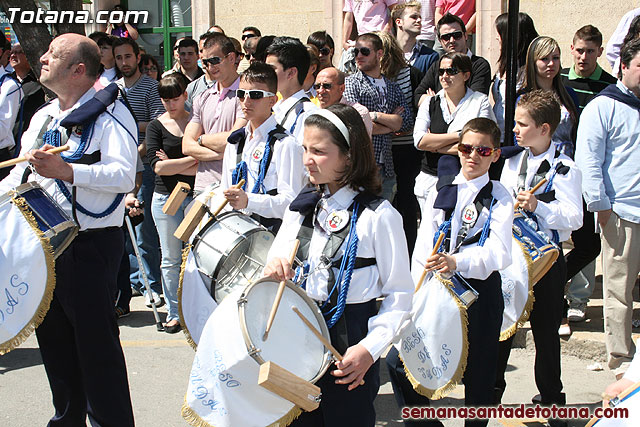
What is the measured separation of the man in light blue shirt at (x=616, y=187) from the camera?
554 cm

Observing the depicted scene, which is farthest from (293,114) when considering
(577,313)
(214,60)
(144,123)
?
(577,313)

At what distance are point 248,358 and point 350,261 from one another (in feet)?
2.03

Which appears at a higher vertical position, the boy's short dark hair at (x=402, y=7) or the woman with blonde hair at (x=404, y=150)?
the boy's short dark hair at (x=402, y=7)

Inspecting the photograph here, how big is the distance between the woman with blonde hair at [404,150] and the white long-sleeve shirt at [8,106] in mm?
3512

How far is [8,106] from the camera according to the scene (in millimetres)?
7285

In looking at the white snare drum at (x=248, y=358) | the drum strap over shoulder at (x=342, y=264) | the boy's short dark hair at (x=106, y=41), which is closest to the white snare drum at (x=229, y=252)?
the drum strap over shoulder at (x=342, y=264)

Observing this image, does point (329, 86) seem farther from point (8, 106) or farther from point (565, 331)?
point (8, 106)

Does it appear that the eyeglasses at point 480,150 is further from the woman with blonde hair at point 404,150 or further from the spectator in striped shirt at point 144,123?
the spectator in striped shirt at point 144,123

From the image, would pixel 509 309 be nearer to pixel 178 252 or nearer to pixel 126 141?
pixel 126 141

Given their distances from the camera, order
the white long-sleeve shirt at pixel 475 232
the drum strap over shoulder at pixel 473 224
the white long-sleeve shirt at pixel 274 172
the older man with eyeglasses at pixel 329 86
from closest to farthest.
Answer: the white long-sleeve shirt at pixel 475 232 < the drum strap over shoulder at pixel 473 224 < the white long-sleeve shirt at pixel 274 172 < the older man with eyeglasses at pixel 329 86

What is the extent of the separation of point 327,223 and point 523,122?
200 centimetres

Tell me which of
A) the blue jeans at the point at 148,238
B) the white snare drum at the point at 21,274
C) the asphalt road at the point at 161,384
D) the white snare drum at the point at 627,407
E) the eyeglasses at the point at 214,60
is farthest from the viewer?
the blue jeans at the point at 148,238

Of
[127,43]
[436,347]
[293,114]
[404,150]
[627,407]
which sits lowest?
[436,347]

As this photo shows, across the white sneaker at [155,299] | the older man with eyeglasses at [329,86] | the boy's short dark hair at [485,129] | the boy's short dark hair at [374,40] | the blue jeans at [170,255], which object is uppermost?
the boy's short dark hair at [374,40]
